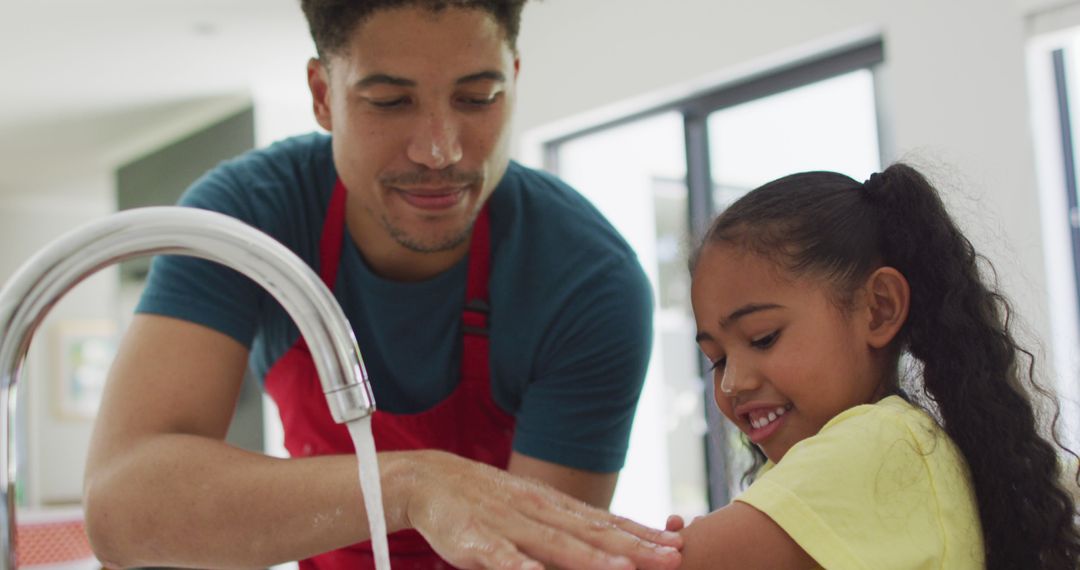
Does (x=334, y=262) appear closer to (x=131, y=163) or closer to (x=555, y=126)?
(x=555, y=126)

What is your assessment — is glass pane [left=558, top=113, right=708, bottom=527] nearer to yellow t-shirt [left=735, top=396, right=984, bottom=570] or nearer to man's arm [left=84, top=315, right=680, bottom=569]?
man's arm [left=84, top=315, right=680, bottom=569]

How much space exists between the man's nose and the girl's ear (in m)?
0.45

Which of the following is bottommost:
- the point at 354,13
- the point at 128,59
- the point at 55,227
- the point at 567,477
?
the point at 567,477

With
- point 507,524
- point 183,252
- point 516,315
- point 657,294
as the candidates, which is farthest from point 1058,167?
point 183,252

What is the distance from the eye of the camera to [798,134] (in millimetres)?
4023

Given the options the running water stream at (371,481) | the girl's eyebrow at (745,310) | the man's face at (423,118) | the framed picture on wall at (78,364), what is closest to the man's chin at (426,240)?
the man's face at (423,118)

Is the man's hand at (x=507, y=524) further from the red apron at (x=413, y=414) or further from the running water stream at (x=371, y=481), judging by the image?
the red apron at (x=413, y=414)

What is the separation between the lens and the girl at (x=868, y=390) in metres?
0.83

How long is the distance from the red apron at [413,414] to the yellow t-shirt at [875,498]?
19.7 inches

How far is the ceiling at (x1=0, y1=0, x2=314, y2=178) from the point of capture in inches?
183

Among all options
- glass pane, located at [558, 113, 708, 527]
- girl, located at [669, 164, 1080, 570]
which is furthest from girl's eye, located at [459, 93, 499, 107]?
glass pane, located at [558, 113, 708, 527]

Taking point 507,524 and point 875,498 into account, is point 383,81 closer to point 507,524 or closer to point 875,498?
point 507,524

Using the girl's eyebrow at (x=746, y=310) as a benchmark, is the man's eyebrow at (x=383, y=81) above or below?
above

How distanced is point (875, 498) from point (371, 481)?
1.25 feet
